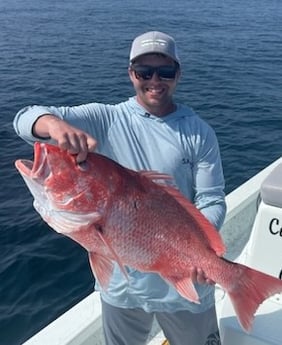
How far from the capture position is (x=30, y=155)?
9.45 metres

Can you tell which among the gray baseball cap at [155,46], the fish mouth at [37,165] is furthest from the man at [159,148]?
the fish mouth at [37,165]

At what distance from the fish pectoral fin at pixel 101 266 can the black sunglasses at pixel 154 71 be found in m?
0.97

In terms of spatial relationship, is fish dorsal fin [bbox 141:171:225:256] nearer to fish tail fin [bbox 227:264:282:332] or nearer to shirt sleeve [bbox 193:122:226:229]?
fish tail fin [bbox 227:264:282:332]

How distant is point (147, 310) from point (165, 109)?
1.08 metres

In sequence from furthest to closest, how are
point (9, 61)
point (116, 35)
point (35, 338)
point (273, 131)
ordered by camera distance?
point (116, 35) < point (9, 61) < point (273, 131) < point (35, 338)

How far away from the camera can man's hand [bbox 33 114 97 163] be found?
6.90ft

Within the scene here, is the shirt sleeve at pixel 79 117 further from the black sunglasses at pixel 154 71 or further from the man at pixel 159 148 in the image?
the black sunglasses at pixel 154 71

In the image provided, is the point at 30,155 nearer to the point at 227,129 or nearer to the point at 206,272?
the point at 227,129

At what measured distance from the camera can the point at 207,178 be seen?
108 inches

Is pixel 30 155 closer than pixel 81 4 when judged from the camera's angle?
Yes

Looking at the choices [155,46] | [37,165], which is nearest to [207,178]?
A: [155,46]

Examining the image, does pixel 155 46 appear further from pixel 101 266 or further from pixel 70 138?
pixel 101 266

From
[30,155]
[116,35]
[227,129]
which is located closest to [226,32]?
[116,35]

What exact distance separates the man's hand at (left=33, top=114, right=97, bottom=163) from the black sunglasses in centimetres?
58
